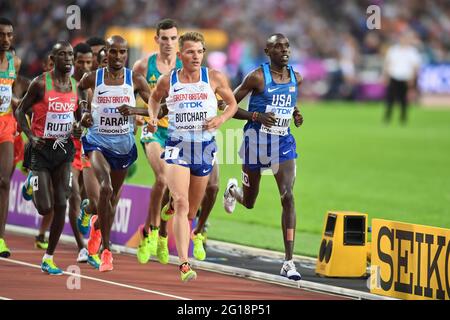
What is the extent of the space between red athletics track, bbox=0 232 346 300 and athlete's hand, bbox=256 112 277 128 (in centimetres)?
184

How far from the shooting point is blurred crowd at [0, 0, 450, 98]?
148ft

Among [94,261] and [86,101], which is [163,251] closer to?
[94,261]

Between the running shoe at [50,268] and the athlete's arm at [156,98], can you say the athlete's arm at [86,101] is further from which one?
the running shoe at [50,268]

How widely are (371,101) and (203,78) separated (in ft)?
114

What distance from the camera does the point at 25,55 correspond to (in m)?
39.4

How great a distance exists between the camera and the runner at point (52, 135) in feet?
43.4

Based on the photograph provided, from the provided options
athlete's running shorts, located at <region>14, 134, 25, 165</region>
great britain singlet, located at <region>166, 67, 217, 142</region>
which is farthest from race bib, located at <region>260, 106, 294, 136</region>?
athlete's running shorts, located at <region>14, 134, 25, 165</region>

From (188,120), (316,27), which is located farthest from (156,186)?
(316,27)

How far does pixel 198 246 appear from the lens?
46.9ft

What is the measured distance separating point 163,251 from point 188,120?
6.93 ft

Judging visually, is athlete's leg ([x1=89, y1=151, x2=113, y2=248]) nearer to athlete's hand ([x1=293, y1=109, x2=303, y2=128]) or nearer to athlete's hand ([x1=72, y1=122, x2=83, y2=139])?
athlete's hand ([x1=72, y1=122, x2=83, y2=139])
